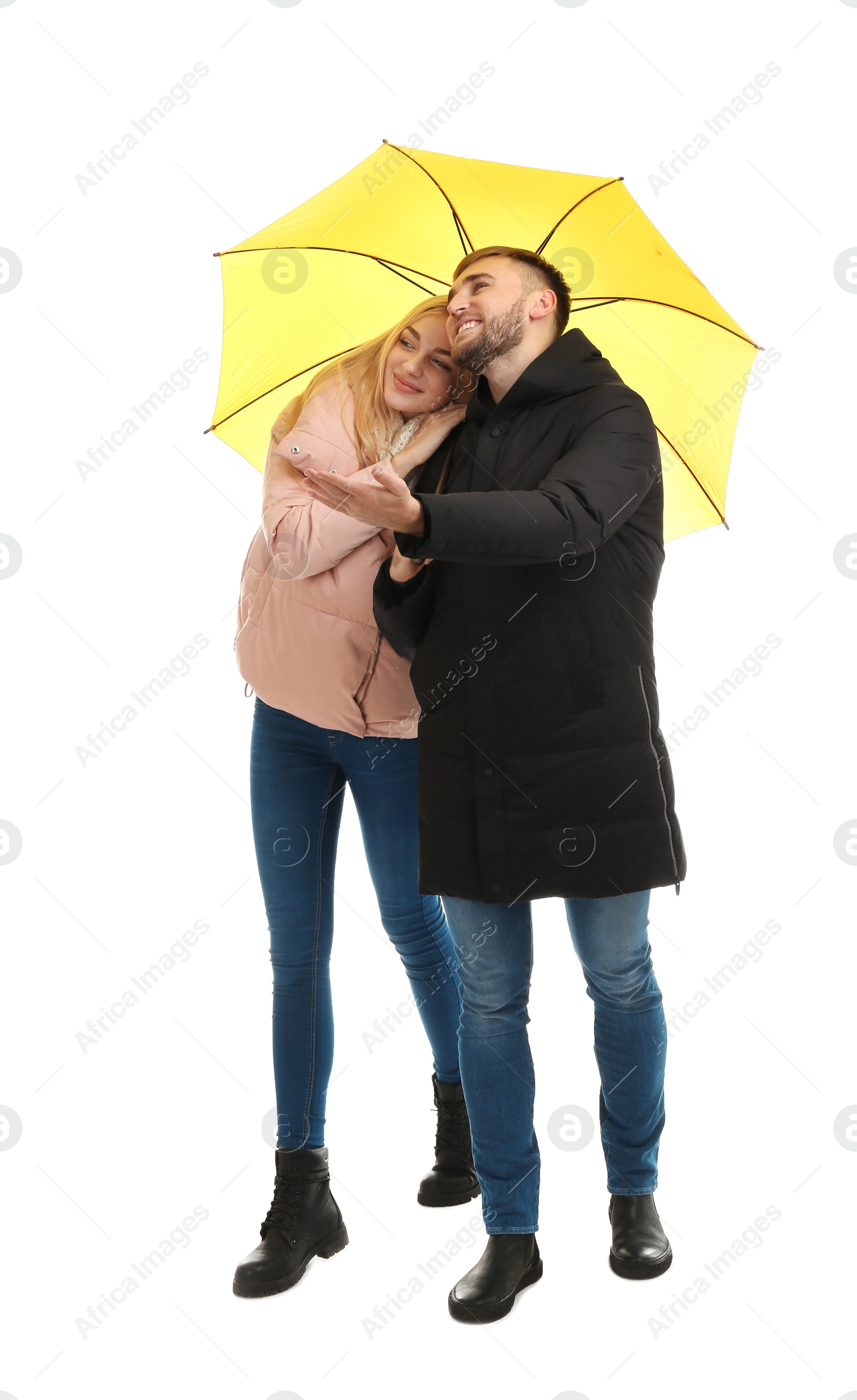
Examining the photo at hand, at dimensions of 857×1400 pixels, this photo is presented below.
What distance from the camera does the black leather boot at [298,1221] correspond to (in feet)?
7.79

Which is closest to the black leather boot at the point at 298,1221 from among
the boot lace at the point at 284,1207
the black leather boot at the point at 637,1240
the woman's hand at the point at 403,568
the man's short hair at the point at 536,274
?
the boot lace at the point at 284,1207

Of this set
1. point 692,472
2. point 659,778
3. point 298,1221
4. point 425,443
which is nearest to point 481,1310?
point 298,1221

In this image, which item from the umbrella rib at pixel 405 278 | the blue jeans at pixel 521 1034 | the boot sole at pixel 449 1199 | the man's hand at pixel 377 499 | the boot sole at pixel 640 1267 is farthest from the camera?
the boot sole at pixel 449 1199

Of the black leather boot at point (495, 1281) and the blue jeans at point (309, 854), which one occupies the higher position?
the blue jeans at point (309, 854)

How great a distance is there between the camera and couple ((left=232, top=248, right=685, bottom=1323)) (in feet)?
6.86

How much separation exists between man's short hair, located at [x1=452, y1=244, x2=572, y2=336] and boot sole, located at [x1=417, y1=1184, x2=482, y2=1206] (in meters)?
1.96

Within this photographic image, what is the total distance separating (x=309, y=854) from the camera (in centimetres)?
246

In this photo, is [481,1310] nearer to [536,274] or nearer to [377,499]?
[377,499]

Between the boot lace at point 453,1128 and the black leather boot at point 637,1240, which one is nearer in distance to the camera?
the black leather boot at point 637,1240

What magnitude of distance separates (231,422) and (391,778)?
949mm

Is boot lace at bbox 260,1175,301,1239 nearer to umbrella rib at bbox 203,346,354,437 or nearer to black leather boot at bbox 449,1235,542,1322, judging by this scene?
black leather boot at bbox 449,1235,542,1322

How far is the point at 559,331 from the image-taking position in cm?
231

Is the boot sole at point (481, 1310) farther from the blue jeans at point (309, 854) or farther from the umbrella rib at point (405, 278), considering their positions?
the umbrella rib at point (405, 278)

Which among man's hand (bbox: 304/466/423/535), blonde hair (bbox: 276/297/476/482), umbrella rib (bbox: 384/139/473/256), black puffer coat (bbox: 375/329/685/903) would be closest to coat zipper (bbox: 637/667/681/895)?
black puffer coat (bbox: 375/329/685/903)
